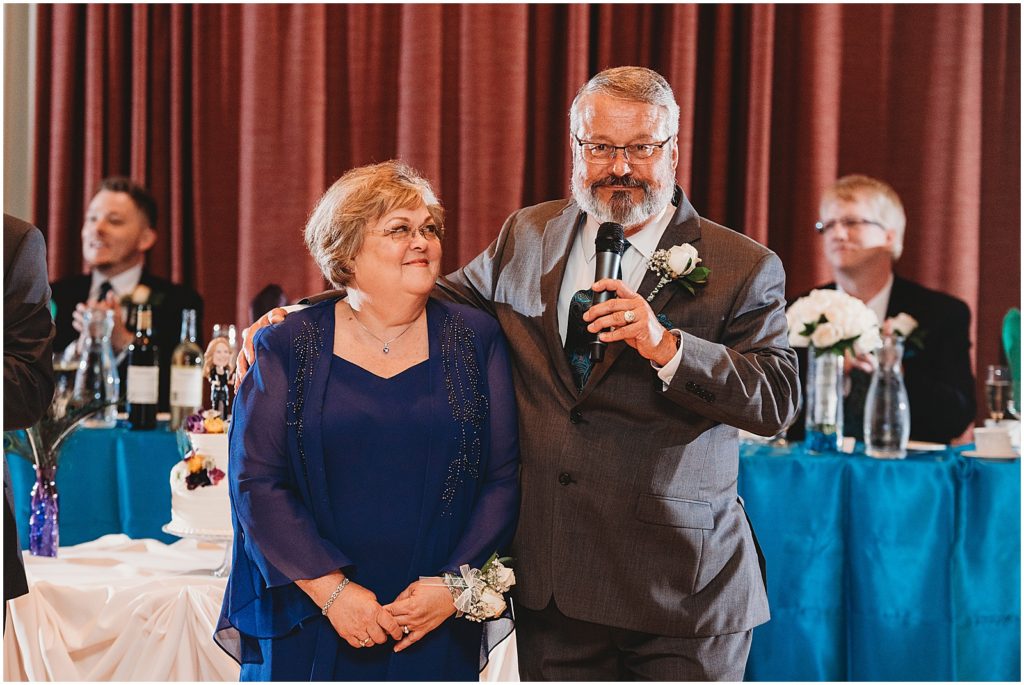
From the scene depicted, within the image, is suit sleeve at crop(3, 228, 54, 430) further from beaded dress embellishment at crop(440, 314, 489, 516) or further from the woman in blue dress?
beaded dress embellishment at crop(440, 314, 489, 516)

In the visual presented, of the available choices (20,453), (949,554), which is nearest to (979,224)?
(949,554)

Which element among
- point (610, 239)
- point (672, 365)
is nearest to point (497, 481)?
point (672, 365)

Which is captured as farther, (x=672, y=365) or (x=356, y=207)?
(x=356, y=207)

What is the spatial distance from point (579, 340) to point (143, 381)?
219 centimetres

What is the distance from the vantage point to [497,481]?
6.68ft

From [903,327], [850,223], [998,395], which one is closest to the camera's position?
[998,395]

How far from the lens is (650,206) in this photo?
83.0 inches

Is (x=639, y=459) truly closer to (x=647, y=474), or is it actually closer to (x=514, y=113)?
(x=647, y=474)

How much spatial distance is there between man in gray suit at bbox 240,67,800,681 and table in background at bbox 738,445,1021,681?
4.68 ft

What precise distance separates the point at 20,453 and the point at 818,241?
365 cm

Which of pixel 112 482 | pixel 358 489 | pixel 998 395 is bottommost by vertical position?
pixel 112 482

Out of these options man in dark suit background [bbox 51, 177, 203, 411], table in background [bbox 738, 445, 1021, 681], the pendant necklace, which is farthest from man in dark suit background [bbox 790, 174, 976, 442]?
man in dark suit background [bbox 51, 177, 203, 411]

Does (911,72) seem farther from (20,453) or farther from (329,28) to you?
(20,453)

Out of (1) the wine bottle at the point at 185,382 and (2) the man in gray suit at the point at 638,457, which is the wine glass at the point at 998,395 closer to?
(2) the man in gray suit at the point at 638,457
